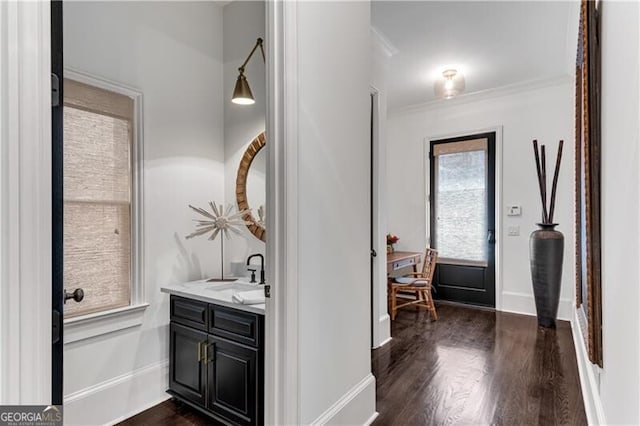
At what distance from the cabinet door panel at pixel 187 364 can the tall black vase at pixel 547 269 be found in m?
3.35

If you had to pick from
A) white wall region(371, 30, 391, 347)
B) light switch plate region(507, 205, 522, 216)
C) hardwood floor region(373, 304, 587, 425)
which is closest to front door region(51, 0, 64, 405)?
hardwood floor region(373, 304, 587, 425)

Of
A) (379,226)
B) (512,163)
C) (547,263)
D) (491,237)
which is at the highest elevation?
(512,163)

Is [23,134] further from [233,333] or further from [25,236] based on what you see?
[233,333]

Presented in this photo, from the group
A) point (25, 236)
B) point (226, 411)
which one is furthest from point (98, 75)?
point (226, 411)

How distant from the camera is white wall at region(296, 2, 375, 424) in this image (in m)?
1.61

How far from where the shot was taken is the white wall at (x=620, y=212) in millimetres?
969

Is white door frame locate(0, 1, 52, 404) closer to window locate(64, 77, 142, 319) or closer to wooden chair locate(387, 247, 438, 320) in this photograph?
window locate(64, 77, 142, 319)

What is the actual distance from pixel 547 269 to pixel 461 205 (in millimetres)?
1427

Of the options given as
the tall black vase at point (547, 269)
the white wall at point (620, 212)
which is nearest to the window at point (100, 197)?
the white wall at point (620, 212)

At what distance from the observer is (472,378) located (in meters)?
2.58

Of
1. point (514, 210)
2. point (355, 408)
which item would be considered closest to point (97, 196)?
point (355, 408)

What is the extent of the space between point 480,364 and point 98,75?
341cm

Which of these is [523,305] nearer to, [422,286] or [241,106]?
[422,286]

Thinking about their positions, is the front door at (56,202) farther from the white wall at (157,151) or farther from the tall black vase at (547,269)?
the tall black vase at (547,269)
